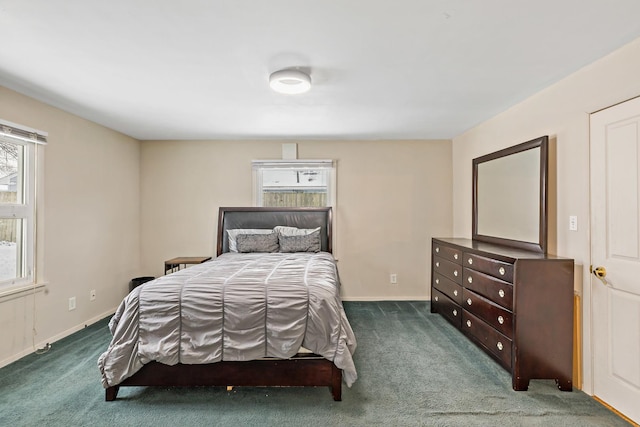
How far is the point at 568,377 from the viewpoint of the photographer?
2240mm

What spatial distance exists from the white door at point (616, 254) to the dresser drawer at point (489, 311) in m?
0.51

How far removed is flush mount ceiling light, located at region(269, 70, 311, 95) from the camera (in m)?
2.27

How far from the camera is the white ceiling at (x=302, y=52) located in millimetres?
1630

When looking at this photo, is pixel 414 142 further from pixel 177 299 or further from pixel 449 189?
pixel 177 299

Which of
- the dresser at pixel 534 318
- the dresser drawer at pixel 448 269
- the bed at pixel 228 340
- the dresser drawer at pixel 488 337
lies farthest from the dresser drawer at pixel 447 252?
the bed at pixel 228 340

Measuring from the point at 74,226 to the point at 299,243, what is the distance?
2.48 metres

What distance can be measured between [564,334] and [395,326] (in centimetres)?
160

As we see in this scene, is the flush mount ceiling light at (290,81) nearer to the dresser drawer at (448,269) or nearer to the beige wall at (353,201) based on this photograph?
the beige wall at (353,201)

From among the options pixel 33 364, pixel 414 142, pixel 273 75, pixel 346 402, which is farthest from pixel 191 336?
pixel 414 142

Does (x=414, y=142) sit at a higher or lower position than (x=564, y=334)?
higher

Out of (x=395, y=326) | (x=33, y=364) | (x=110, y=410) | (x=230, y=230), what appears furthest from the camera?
(x=230, y=230)

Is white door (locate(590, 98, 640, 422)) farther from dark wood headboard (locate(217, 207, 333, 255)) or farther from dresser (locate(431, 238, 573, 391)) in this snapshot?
dark wood headboard (locate(217, 207, 333, 255))

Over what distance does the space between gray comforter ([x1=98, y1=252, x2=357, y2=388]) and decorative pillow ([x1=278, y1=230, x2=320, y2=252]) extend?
186 centimetres

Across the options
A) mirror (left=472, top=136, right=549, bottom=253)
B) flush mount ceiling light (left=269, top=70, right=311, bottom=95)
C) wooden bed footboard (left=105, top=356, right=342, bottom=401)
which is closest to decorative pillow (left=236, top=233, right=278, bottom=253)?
wooden bed footboard (left=105, top=356, right=342, bottom=401)
